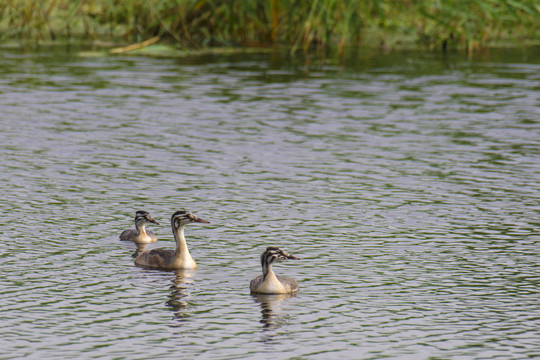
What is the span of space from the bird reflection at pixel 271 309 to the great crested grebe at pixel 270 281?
5 cm

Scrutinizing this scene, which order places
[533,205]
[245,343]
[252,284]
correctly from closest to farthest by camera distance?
[245,343] → [252,284] → [533,205]

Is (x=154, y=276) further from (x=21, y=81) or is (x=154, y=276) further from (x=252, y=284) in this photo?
(x=21, y=81)

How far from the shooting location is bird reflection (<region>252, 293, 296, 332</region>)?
39.5 feet

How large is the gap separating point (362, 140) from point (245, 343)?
1265 cm

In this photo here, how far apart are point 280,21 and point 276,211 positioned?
69.0ft

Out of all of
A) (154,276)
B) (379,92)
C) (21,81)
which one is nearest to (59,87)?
(21,81)

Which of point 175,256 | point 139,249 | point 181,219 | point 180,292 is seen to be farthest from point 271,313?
point 139,249

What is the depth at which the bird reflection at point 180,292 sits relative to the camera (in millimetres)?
12438

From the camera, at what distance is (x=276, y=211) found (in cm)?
1730

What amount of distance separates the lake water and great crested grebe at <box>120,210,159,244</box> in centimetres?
23

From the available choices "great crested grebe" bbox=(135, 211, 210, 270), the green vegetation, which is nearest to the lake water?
"great crested grebe" bbox=(135, 211, 210, 270)

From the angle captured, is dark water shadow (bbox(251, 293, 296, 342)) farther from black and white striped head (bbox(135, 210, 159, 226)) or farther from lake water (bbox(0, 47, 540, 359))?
black and white striped head (bbox(135, 210, 159, 226))

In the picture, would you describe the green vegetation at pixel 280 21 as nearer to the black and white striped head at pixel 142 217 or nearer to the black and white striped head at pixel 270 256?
the black and white striped head at pixel 142 217

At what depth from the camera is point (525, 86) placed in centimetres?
3119
